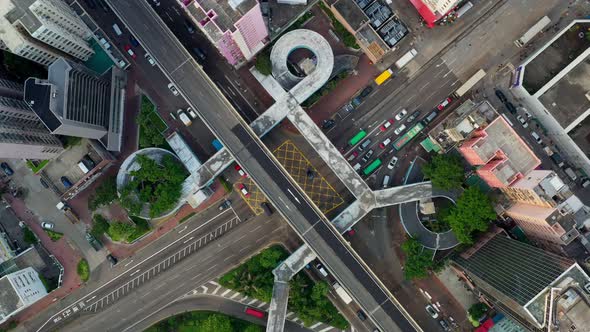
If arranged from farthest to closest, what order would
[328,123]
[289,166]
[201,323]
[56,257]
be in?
[56,257] → [289,166] → [328,123] → [201,323]

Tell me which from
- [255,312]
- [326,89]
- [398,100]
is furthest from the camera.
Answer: [398,100]

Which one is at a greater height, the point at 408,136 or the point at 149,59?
the point at 149,59

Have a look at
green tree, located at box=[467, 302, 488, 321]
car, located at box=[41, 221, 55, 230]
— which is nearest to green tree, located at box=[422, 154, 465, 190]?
green tree, located at box=[467, 302, 488, 321]

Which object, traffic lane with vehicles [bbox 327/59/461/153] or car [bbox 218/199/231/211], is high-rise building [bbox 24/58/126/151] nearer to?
car [bbox 218/199/231/211]

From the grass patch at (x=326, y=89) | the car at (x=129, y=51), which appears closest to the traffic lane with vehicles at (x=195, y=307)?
the grass patch at (x=326, y=89)

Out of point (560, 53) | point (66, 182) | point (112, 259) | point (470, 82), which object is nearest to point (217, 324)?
point (112, 259)

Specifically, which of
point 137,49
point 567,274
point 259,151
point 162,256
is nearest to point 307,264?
point 259,151

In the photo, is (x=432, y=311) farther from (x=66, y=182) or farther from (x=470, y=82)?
(x=66, y=182)

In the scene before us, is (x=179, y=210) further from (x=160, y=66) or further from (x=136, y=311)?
(x=160, y=66)
